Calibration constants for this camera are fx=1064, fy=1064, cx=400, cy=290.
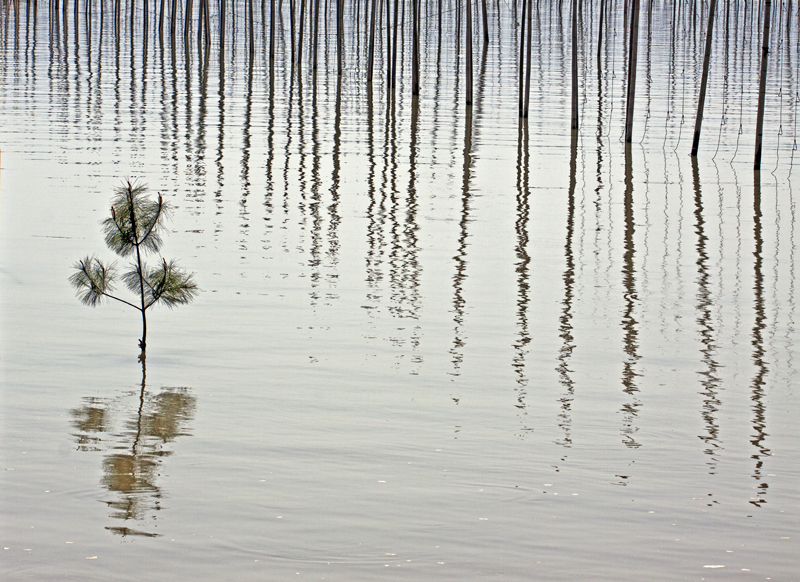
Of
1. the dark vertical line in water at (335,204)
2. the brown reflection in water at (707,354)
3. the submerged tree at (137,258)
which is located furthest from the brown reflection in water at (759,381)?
the submerged tree at (137,258)

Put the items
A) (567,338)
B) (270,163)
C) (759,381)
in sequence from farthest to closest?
(270,163) → (567,338) → (759,381)

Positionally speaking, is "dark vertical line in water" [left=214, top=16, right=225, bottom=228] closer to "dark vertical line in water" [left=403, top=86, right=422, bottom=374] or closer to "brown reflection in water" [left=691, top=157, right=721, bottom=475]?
"dark vertical line in water" [left=403, top=86, right=422, bottom=374]

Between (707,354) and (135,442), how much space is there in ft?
13.5

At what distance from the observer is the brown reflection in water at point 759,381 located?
18.1 feet

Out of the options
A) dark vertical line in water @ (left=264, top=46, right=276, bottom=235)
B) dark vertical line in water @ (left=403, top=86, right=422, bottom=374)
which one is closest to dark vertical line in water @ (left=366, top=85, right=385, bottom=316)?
dark vertical line in water @ (left=403, top=86, right=422, bottom=374)

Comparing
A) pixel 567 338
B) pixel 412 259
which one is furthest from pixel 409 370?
pixel 412 259

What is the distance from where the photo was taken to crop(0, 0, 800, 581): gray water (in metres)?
4.70

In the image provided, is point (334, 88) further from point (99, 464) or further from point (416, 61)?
point (99, 464)

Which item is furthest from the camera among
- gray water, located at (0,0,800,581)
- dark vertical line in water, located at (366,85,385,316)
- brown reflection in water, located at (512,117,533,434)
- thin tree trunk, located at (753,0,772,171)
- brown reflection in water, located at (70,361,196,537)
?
thin tree trunk, located at (753,0,772,171)

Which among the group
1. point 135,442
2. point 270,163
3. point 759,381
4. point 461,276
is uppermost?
point 270,163

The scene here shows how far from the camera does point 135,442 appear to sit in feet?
18.9

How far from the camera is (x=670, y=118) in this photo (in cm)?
2289

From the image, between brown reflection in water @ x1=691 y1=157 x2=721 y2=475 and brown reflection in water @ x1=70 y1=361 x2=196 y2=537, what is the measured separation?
2859 millimetres

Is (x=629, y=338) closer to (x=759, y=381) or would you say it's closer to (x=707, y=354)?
(x=707, y=354)
